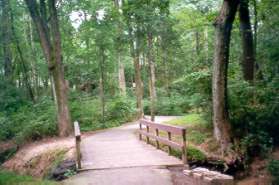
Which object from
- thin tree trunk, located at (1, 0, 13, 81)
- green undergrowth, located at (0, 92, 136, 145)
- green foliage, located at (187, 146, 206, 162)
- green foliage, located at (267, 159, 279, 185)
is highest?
thin tree trunk, located at (1, 0, 13, 81)

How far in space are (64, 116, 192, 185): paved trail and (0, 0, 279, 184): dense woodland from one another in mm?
2322

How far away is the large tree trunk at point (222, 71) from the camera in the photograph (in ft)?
33.1

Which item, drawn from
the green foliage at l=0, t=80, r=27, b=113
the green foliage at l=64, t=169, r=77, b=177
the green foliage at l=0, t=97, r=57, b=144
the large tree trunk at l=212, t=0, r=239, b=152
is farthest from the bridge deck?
the green foliage at l=0, t=80, r=27, b=113

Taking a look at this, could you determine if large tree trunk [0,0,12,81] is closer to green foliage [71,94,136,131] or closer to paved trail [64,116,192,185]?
green foliage [71,94,136,131]

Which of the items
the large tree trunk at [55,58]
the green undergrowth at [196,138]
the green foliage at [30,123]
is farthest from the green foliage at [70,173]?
the green foliage at [30,123]

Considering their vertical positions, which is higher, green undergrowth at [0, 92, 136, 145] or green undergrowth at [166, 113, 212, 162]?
green undergrowth at [0, 92, 136, 145]

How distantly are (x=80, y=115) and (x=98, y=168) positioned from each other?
9.87 meters

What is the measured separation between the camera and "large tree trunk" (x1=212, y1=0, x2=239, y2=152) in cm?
1009

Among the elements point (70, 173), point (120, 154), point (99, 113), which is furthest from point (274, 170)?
point (99, 113)

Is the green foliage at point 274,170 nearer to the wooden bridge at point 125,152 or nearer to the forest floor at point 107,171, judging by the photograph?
the forest floor at point 107,171

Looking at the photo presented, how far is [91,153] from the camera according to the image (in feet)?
35.8

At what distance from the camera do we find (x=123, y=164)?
919cm

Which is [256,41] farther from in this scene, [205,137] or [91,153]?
[91,153]

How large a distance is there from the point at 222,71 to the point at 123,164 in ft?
13.3
